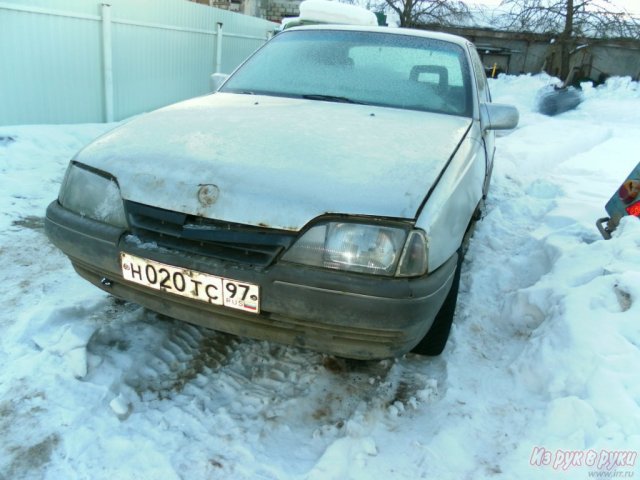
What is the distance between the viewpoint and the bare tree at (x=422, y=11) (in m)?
17.3

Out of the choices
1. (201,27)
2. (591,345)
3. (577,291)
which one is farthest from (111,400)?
(201,27)

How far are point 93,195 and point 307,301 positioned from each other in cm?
104

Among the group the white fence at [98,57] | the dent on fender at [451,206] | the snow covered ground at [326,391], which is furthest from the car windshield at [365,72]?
the white fence at [98,57]

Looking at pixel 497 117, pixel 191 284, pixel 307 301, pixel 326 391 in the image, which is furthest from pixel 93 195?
pixel 497 117

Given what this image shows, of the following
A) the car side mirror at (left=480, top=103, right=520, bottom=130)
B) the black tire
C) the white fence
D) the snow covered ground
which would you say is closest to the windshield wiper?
the car side mirror at (left=480, top=103, right=520, bottom=130)

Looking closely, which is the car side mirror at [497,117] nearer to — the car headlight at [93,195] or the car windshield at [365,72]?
the car windshield at [365,72]

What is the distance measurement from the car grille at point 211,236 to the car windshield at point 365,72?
1356mm

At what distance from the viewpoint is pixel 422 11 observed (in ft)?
56.9

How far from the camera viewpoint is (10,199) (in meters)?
3.95

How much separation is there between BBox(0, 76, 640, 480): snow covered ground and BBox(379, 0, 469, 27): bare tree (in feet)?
53.6

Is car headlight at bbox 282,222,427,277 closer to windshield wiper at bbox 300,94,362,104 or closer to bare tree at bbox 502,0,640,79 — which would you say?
windshield wiper at bbox 300,94,362,104

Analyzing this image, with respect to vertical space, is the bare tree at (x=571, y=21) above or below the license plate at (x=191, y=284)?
above

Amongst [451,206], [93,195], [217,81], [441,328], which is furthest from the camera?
[217,81]

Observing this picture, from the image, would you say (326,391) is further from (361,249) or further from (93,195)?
(93,195)
